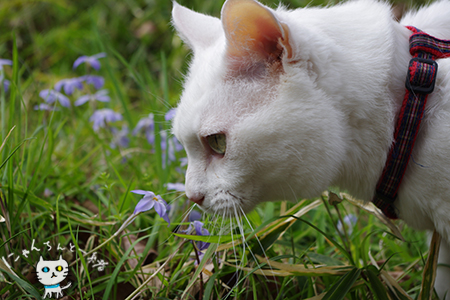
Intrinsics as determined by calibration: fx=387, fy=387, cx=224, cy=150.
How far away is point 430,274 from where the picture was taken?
1.33m

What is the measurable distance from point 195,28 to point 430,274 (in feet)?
4.09

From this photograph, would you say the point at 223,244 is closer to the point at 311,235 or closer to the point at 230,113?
the point at 230,113

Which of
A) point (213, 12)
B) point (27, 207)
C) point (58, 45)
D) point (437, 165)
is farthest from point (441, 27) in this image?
point (58, 45)

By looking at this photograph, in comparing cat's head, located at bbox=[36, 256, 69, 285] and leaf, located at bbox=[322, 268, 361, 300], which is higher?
leaf, located at bbox=[322, 268, 361, 300]

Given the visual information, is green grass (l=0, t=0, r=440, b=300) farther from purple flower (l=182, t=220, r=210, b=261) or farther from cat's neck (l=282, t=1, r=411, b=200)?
cat's neck (l=282, t=1, r=411, b=200)

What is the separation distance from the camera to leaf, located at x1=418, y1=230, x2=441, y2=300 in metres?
1.32

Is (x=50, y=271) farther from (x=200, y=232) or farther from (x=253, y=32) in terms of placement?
(x=253, y=32)

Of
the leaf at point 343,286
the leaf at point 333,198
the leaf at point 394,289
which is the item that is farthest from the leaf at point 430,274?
the leaf at point 333,198

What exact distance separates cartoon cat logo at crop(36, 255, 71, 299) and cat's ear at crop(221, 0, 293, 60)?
897mm

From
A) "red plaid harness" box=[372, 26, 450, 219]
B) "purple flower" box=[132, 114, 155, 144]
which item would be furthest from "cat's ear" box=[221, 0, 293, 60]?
"purple flower" box=[132, 114, 155, 144]

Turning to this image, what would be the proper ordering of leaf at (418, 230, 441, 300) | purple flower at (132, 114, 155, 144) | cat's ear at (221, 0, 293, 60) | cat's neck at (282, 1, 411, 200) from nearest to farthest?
1. cat's ear at (221, 0, 293, 60)
2. cat's neck at (282, 1, 411, 200)
3. leaf at (418, 230, 441, 300)
4. purple flower at (132, 114, 155, 144)

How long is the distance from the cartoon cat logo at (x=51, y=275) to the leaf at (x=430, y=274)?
3.94ft

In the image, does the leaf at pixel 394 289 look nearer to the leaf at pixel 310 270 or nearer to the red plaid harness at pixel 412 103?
the leaf at pixel 310 270

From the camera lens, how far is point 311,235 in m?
2.04
